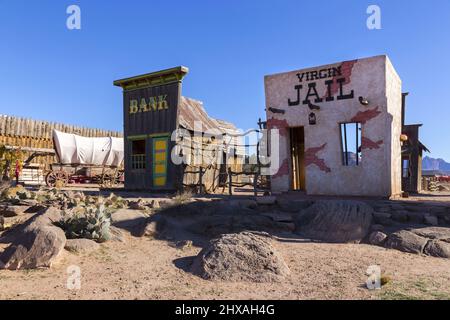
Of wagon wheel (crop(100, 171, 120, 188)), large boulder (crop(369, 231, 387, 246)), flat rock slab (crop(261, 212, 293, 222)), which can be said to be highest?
wagon wheel (crop(100, 171, 120, 188))

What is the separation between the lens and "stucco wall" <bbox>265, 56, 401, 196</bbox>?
32.1ft

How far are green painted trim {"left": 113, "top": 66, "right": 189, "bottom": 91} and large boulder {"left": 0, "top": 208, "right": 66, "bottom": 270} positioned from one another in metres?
8.67

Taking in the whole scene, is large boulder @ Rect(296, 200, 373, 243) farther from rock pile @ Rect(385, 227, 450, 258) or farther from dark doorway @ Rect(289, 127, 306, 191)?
dark doorway @ Rect(289, 127, 306, 191)

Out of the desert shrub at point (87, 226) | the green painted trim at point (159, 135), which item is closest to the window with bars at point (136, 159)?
the green painted trim at point (159, 135)

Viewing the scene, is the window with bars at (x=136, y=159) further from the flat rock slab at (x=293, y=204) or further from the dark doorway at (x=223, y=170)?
the flat rock slab at (x=293, y=204)

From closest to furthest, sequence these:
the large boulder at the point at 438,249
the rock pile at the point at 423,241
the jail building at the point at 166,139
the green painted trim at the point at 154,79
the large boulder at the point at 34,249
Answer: the large boulder at the point at 34,249 < the large boulder at the point at 438,249 < the rock pile at the point at 423,241 < the green painted trim at the point at 154,79 < the jail building at the point at 166,139

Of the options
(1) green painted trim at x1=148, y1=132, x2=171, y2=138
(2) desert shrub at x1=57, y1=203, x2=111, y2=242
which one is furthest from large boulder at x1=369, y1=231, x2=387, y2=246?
(1) green painted trim at x1=148, y1=132, x2=171, y2=138

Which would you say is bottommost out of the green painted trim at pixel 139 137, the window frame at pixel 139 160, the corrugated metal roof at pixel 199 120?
the window frame at pixel 139 160

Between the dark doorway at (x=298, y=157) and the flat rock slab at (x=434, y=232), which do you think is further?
the dark doorway at (x=298, y=157)

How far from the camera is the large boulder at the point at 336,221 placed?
25.8 feet

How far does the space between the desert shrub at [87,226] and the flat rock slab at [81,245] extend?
1.04ft

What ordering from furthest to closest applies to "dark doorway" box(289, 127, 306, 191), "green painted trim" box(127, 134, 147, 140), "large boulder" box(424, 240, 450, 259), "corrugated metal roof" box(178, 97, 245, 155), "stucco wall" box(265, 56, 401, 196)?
"green painted trim" box(127, 134, 147, 140)
"corrugated metal roof" box(178, 97, 245, 155)
"dark doorway" box(289, 127, 306, 191)
"stucco wall" box(265, 56, 401, 196)
"large boulder" box(424, 240, 450, 259)

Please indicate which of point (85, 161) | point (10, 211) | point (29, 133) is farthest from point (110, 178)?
point (10, 211)
